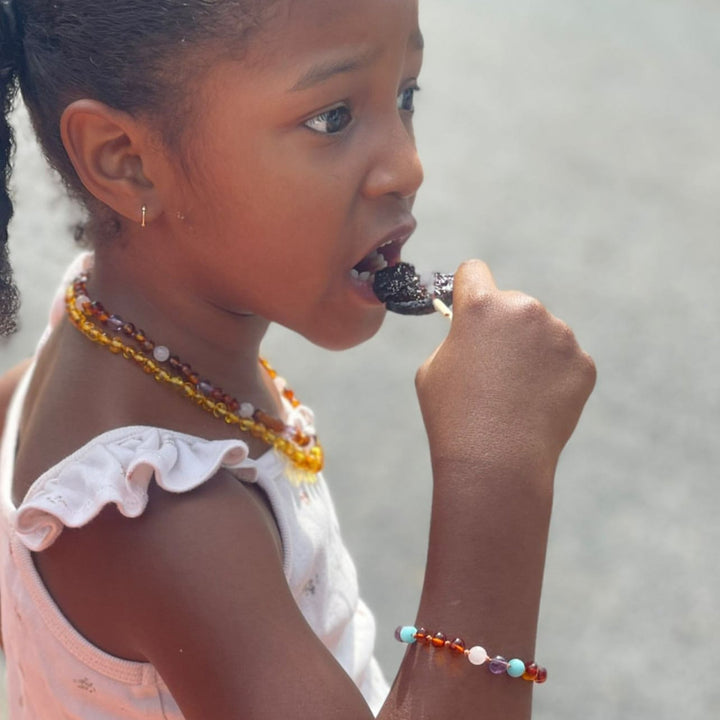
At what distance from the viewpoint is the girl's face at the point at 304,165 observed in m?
1.14

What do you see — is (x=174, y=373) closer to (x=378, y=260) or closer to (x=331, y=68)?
(x=378, y=260)

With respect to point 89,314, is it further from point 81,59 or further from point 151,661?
point 151,661

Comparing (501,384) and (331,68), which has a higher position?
(331,68)

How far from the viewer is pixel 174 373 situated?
1265mm

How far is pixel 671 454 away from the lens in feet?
9.48

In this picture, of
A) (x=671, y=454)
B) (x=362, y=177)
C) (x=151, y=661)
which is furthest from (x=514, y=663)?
(x=671, y=454)

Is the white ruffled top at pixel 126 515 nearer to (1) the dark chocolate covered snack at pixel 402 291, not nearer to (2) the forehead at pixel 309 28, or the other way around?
(1) the dark chocolate covered snack at pixel 402 291

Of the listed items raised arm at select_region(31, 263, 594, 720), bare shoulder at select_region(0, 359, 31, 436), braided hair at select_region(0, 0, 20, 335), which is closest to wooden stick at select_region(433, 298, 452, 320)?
raised arm at select_region(31, 263, 594, 720)

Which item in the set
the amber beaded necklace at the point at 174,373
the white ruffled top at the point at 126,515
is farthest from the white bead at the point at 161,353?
the white ruffled top at the point at 126,515

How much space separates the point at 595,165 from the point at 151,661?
3102mm

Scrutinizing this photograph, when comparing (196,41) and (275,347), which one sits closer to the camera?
(196,41)

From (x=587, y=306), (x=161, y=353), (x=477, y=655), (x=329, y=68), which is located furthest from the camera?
(x=587, y=306)

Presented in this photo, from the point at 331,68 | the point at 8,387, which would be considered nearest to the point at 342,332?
the point at 331,68

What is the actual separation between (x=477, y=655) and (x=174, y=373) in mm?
437
